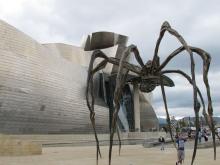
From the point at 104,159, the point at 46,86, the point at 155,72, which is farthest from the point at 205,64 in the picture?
the point at 46,86

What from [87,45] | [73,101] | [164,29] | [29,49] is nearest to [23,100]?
[29,49]

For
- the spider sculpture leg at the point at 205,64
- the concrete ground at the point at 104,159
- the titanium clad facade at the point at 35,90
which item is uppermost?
the titanium clad facade at the point at 35,90

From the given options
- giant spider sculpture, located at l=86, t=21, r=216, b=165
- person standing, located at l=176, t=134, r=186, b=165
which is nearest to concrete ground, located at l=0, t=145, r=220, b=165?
person standing, located at l=176, t=134, r=186, b=165

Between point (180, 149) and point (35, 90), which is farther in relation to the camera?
point (35, 90)

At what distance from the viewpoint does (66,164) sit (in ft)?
53.9

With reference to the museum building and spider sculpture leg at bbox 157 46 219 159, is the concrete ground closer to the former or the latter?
spider sculpture leg at bbox 157 46 219 159

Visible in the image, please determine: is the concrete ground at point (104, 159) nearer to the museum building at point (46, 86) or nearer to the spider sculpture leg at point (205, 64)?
the spider sculpture leg at point (205, 64)

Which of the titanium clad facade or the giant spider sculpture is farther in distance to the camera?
the titanium clad facade

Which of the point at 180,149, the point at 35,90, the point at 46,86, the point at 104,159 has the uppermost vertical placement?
the point at 46,86

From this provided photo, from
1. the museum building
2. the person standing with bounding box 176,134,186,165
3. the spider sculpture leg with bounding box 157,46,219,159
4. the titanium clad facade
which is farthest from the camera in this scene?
the museum building

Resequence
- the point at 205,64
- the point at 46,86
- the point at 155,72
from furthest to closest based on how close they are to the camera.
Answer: the point at 46,86 → the point at 155,72 → the point at 205,64

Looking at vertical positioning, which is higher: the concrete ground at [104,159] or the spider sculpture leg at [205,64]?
the spider sculpture leg at [205,64]

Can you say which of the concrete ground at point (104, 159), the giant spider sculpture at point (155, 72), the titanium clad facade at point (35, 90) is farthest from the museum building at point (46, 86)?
the giant spider sculpture at point (155, 72)

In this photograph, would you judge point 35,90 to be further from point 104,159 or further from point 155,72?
point 155,72
